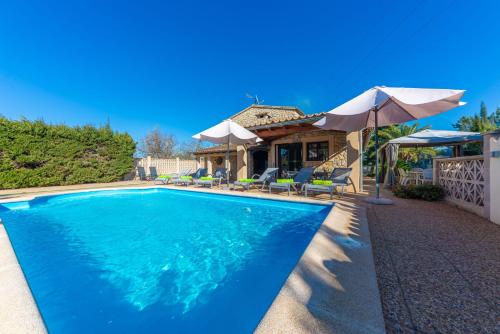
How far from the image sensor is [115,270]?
3.12 metres

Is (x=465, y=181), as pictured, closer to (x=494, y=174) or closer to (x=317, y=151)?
(x=494, y=174)

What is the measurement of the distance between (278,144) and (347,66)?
42.0 ft

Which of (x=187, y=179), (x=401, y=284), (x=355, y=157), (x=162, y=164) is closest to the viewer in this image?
(x=401, y=284)

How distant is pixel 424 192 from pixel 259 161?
955 centimetres

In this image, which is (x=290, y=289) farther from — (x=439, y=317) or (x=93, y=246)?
(x=93, y=246)

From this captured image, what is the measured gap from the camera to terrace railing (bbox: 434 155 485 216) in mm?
4796

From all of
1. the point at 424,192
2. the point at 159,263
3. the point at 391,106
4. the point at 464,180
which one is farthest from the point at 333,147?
the point at 159,263

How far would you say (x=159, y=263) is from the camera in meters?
3.30

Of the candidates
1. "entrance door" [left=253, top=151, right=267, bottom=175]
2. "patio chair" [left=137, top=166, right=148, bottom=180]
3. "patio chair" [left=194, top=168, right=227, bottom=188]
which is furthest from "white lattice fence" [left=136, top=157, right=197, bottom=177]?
"entrance door" [left=253, top=151, right=267, bottom=175]

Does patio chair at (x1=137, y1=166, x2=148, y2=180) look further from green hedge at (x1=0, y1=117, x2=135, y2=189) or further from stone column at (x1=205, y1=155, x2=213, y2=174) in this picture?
stone column at (x1=205, y1=155, x2=213, y2=174)

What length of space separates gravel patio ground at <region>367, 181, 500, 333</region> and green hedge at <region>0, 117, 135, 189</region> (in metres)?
15.6

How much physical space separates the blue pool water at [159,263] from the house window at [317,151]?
16.1 feet

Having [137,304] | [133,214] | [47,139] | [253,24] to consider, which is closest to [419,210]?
[137,304]

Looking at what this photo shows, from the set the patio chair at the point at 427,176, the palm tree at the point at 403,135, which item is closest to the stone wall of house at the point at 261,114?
the palm tree at the point at 403,135
